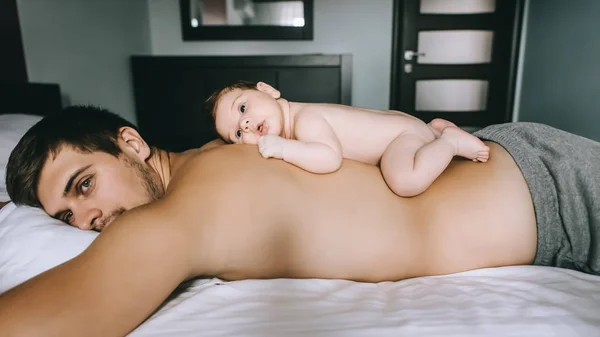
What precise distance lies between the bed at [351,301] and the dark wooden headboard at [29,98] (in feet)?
4.01

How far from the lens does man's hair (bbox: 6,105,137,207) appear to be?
836 mm

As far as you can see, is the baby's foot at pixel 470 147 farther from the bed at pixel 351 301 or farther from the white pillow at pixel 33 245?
the white pillow at pixel 33 245

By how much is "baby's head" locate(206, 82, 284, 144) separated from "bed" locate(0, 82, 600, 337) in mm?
416

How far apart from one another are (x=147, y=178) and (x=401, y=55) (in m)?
3.62

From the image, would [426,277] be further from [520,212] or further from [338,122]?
[338,122]

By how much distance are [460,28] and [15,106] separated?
3.89 metres

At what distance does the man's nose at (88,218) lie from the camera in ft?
2.80

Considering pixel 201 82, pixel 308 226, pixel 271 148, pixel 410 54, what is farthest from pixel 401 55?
pixel 308 226

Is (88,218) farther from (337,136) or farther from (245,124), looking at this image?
(337,136)

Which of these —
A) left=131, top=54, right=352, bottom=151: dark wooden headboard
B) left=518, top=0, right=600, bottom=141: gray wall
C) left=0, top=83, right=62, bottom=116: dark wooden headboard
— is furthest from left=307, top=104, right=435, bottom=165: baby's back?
left=518, top=0, right=600, bottom=141: gray wall

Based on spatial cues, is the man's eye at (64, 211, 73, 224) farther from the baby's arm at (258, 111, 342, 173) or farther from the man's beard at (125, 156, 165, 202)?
the baby's arm at (258, 111, 342, 173)

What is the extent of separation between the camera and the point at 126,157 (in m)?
0.91

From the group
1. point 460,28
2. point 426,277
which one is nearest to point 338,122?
point 426,277

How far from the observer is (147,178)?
3.02 feet
